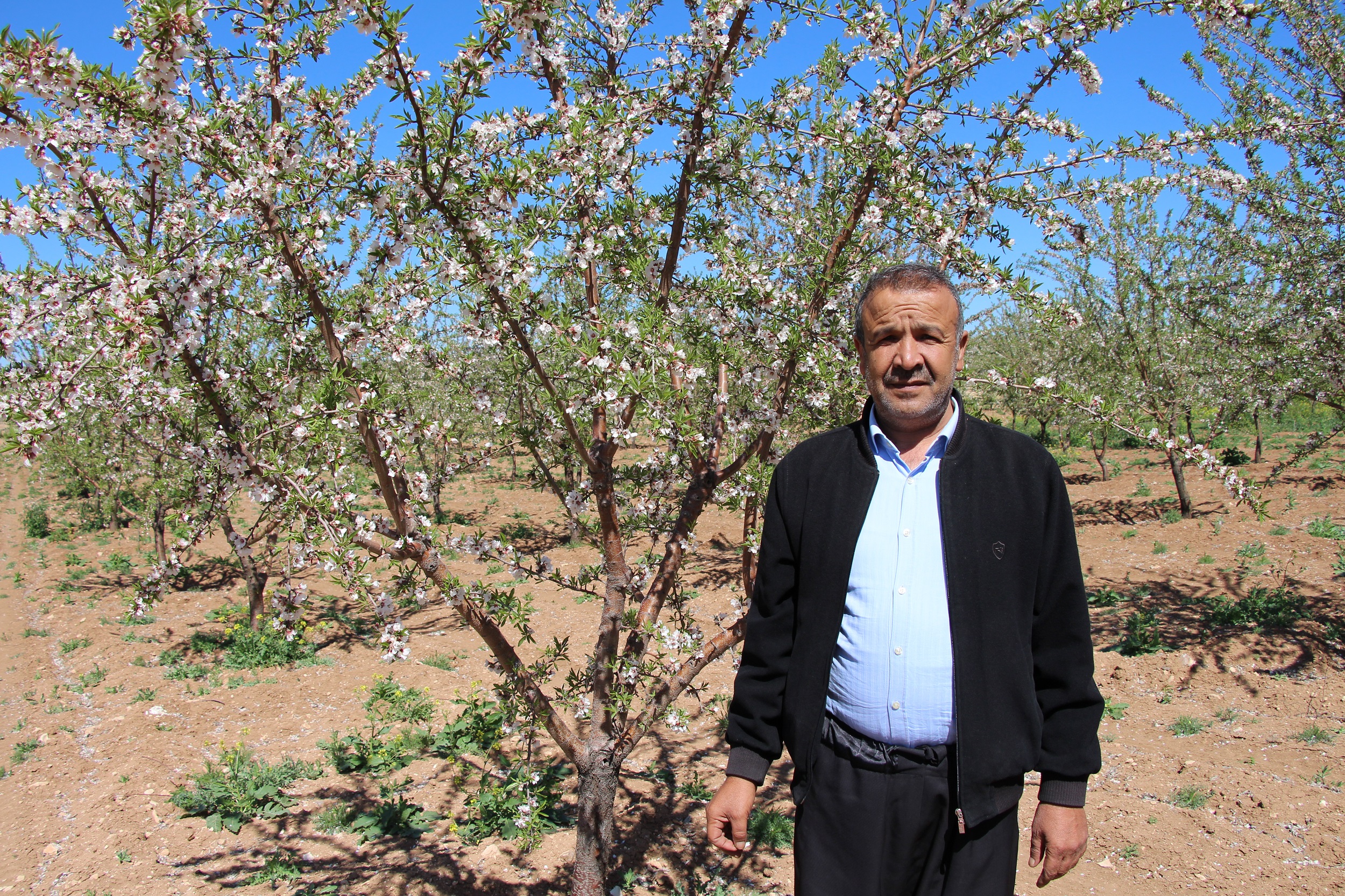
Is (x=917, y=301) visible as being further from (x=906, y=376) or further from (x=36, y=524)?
(x=36, y=524)

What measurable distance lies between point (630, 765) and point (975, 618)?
408cm

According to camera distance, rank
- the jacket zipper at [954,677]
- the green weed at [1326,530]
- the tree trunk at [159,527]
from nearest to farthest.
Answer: the jacket zipper at [954,677], the green weed at [1326,530], the tree trunk at [159,527]

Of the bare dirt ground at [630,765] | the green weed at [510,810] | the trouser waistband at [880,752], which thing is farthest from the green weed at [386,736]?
the trouser waistband at [880,752]

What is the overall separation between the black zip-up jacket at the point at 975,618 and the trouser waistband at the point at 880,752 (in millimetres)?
55

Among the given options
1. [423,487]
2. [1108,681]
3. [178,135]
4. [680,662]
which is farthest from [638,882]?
[1108,681]

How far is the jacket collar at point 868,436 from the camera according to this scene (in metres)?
1.90

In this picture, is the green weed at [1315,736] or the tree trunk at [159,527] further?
the tree trunk at [159,527]

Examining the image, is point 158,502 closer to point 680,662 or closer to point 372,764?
point 372,764

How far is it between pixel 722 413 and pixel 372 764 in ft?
12.4

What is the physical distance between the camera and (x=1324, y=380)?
6.16 meters

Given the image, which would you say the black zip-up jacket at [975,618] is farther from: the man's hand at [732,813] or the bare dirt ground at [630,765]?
the bare dirt ground at [630,765]

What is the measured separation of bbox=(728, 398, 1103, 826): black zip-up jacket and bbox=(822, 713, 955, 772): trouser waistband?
0.18ft

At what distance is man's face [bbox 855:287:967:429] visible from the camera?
1.87 metres

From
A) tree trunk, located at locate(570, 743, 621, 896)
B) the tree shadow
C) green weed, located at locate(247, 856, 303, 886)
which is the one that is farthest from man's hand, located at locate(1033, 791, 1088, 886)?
the tree shadow
